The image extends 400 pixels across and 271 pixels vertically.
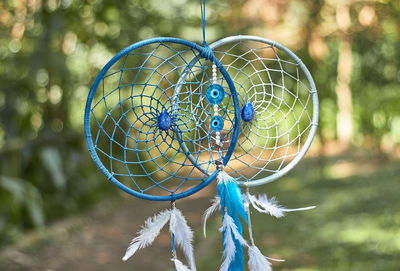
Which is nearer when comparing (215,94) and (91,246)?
(215,94)

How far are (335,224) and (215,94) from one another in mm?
4827

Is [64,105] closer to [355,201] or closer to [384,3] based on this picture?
[355,201]

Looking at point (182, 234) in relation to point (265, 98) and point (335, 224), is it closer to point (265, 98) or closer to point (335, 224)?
point (335, 224)

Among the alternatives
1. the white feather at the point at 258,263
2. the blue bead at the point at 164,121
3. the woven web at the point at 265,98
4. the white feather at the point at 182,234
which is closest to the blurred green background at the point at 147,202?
the woven web at the point at 265,98

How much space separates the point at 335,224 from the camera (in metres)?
6.25

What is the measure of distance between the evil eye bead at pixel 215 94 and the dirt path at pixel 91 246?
3920mm

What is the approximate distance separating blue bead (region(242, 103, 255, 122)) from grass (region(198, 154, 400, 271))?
3.18m

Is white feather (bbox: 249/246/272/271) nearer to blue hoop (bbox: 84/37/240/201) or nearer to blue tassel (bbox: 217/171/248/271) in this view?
blue tassel (bbox: 217/171/248/271)

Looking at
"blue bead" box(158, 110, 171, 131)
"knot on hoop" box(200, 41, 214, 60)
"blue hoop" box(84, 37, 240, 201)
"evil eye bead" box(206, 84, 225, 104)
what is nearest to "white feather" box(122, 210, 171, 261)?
"blue hoop" box(84, 37, 240, 201)

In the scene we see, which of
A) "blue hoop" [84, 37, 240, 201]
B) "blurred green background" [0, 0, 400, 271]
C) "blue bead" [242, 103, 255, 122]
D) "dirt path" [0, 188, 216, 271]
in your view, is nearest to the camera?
"blue hoop" [84, 37, 240, 201]

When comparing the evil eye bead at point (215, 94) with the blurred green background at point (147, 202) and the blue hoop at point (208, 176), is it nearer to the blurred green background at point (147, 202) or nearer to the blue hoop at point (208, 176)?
the blue hoop at point (208, 176)

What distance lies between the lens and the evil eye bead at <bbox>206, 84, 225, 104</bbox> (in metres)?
1.91

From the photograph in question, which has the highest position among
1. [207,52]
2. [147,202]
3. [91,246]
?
[207,52]

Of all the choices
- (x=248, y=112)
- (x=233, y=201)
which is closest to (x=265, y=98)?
(x=248, y=112)
